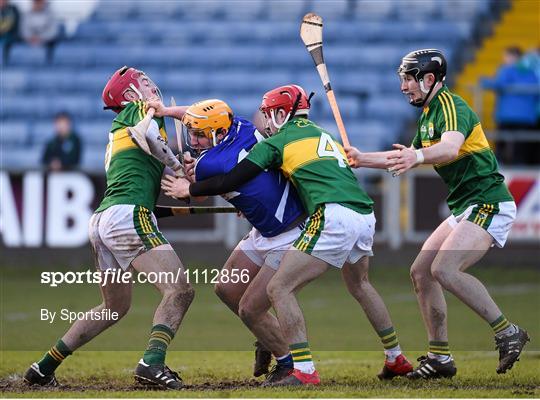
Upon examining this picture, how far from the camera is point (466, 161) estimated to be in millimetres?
8891

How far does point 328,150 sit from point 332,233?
0.60m

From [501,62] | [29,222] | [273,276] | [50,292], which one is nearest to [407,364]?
[273,276]

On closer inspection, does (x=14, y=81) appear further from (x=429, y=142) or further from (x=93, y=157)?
(x=429, y=142)

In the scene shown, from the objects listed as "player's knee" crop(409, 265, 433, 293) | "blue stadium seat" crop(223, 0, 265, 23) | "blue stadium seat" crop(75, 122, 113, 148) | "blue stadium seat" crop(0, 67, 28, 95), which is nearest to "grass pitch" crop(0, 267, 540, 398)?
"player's knee" crop(409, 265, 433, 293)

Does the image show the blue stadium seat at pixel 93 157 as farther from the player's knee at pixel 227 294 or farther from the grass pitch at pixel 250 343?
the player's knee at pixel 227 294

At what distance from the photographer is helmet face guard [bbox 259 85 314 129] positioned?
8797mm

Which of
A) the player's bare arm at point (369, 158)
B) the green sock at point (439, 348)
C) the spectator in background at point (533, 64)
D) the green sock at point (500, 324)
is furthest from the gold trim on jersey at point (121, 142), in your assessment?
the spectator in background at point (533, 64)

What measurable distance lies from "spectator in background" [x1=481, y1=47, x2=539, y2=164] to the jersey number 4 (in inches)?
375

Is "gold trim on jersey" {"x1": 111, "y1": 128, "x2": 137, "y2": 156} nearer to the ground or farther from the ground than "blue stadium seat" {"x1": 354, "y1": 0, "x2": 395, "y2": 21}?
nearer to the ground

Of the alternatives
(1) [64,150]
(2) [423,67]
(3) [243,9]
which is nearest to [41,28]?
(3) [243,9]

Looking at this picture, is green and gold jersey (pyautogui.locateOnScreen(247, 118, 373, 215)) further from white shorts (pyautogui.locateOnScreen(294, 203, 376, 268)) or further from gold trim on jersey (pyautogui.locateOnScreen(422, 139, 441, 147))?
gold trim on jersey (pyautogui.locateOnScreen(422, 139, 441, 147))

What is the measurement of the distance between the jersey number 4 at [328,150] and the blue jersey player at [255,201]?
14.8 inches

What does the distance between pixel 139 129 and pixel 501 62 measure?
13.4 metres

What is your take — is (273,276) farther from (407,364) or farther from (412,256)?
(412,256)
